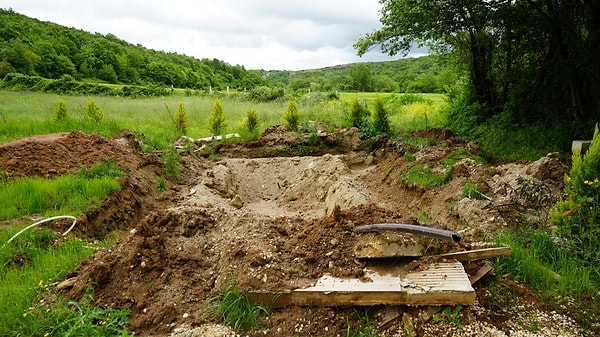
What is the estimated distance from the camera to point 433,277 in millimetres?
2777

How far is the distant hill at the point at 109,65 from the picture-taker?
36.2 m

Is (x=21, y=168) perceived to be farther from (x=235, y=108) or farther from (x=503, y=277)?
(x=235, y=108)

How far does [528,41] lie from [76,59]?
152 feet

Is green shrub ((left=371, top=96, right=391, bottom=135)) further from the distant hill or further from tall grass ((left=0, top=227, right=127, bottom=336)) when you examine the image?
the distant hill

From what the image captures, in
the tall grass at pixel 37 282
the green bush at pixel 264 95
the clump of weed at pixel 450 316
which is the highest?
Result: the green bush at pixel 264 95

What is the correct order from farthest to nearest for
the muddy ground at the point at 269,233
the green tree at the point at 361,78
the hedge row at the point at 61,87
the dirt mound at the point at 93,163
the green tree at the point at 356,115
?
A: 1. the green tree at the point at 361,78
2. the hedge row at the point at 61,87
3. the green tree at the point at 356,115
4. the dirt mound at the point at 93,163
5. the muddy ground at the point at 269,233

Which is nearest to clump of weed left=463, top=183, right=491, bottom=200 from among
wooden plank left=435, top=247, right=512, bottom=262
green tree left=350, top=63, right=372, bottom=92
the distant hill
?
wooden plank left=435, top=247, right=512, bottom=262

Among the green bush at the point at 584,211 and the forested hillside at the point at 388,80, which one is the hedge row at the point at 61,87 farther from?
the green bush at the point at 584,211

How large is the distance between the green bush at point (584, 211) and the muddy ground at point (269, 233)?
63 cm

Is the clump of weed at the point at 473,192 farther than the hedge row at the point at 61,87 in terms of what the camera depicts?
No

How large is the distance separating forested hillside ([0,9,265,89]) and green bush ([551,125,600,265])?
128ft

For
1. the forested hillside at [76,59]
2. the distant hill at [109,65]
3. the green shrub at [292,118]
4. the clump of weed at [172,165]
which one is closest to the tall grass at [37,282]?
the clump of weed at [172,165]

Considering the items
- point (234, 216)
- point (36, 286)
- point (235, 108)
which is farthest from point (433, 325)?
point (235, 108)

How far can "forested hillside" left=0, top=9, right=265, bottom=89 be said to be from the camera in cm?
3529
